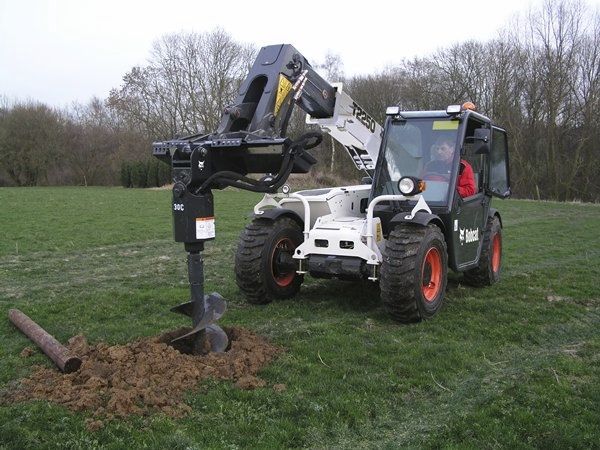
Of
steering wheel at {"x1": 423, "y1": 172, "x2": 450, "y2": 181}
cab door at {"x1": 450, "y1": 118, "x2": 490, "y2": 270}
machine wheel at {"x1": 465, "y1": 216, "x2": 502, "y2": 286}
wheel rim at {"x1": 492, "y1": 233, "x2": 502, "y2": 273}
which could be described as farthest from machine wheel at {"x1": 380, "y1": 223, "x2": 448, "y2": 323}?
wheel rim at {"x1": 492, "y1": 233, "x2": 502, "y2": 273}

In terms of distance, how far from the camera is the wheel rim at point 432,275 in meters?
6.43

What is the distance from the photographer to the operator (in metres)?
7.12

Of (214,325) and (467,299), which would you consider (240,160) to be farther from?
(467,299)

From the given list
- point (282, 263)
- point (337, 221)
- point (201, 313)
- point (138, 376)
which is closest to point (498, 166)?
point (337, 221)

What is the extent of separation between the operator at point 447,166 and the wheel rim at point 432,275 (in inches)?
39.9

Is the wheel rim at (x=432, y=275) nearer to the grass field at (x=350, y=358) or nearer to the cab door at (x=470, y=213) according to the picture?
the grass field at (x=350, y=358)

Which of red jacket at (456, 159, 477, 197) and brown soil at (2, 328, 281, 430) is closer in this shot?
brown soil at (2, 328, 281, 430)

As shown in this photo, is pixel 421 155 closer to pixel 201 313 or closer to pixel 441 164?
pixel 441 164

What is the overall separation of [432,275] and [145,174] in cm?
3841

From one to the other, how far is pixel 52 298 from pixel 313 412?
15.7 ft

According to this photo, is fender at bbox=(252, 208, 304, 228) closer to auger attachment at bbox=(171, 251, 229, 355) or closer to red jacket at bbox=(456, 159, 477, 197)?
auger attachment at bbox=(171, 251, 229, 355)

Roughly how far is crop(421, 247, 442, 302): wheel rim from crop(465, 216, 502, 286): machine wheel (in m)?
1.80

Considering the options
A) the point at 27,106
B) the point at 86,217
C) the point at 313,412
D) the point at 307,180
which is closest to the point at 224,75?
the point at 307,180

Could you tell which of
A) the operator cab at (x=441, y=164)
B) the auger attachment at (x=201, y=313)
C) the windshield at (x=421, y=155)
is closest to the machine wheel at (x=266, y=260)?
the operator cab at (x=441, y=164)
